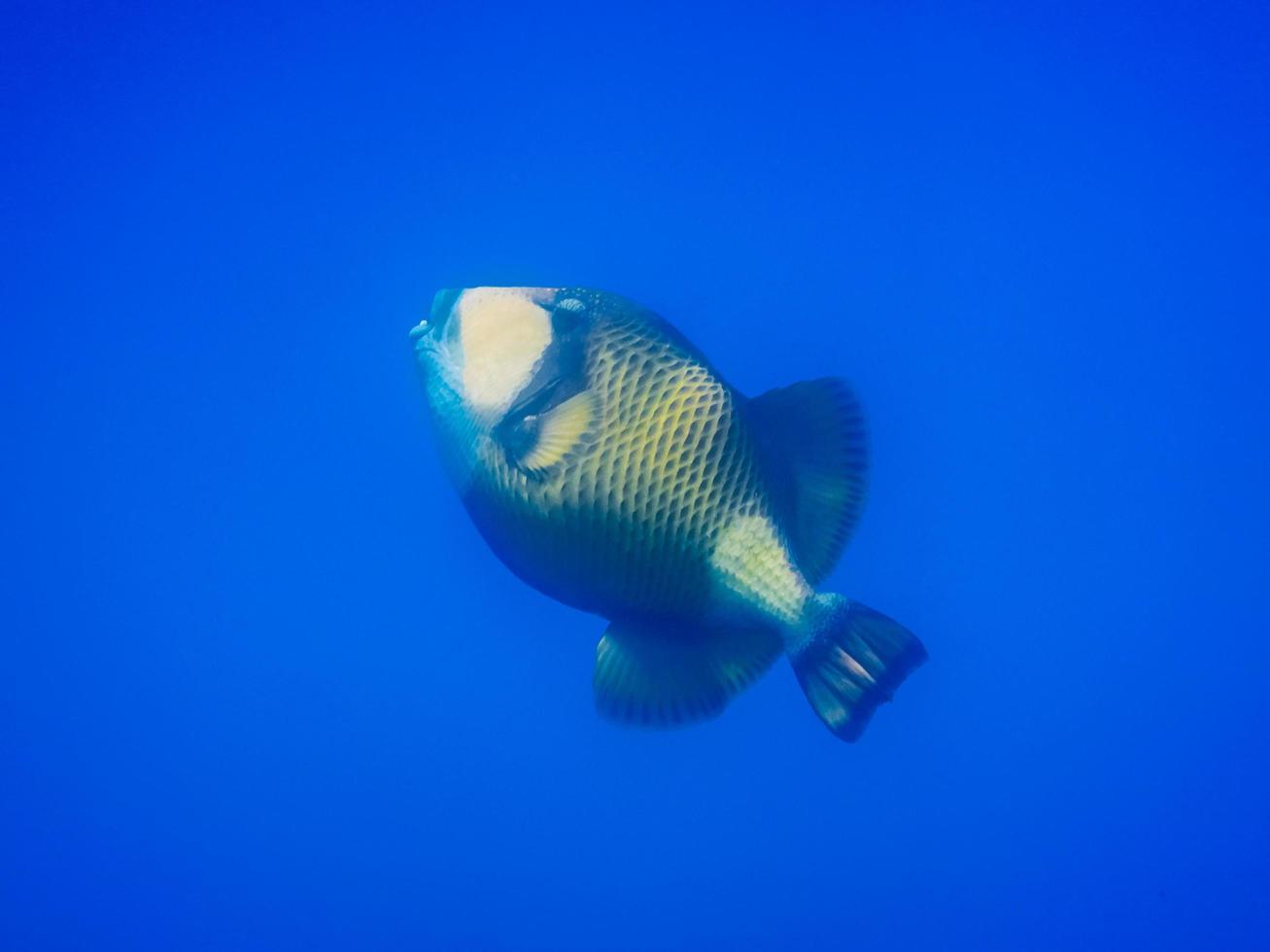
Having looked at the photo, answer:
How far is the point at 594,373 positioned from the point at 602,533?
0.41 meters

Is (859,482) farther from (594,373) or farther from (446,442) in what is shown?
(446,442)

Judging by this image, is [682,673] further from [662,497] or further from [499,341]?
[499,341]

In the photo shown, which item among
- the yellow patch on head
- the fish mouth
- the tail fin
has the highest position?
the fish mouth

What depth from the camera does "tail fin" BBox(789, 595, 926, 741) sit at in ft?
6.42

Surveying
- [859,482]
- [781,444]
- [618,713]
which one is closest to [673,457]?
[781,444]

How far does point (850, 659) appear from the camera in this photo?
1.97m

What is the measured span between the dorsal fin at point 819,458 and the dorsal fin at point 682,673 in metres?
0.27

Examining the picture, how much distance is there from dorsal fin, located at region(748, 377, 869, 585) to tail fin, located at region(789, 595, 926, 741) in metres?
0.25

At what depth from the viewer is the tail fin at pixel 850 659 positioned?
1958 mm

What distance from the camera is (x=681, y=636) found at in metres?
2.26

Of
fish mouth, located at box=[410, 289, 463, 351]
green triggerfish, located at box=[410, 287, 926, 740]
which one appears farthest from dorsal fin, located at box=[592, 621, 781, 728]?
fish mouth, located at box=[410, 289, 463, 351]

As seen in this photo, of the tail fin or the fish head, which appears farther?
the fish head

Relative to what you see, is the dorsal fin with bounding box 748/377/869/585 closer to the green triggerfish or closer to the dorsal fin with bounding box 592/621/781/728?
the green triggerfish

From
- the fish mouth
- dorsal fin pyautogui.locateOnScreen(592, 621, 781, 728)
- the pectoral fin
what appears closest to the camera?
the pectoral fin
